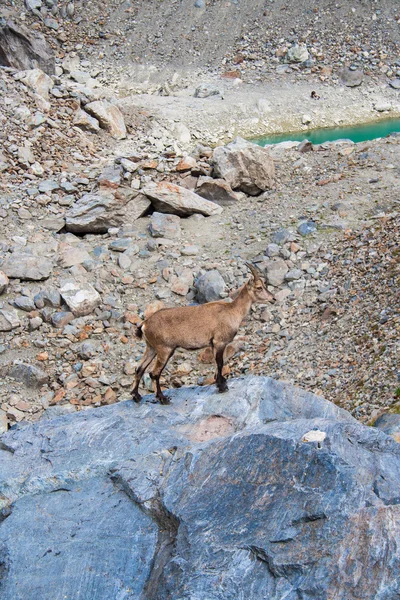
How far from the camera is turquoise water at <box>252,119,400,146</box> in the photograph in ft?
103

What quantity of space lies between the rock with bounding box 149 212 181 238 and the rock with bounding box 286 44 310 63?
80.4ft

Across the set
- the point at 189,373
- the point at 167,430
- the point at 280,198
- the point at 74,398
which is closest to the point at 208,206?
the point at 280,198

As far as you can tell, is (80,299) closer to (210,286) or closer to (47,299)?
(47,299)

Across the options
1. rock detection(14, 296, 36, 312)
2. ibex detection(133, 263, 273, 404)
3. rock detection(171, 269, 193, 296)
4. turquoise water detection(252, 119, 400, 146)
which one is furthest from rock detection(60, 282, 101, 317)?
turquoise water detection(252, 119, 400, 146)

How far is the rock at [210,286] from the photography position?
46.6 feet

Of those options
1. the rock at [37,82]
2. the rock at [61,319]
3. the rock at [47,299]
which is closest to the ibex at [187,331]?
the rock at [61,319]

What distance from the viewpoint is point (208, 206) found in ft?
58.5

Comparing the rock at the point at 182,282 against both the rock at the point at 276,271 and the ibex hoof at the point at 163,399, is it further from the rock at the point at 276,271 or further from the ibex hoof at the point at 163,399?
the ibex hoof at the point at 163,399

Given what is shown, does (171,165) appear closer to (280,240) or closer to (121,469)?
(280,240)

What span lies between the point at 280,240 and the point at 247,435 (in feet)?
31.9

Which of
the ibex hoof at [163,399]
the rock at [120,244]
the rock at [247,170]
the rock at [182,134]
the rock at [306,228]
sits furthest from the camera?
the rock at [182,134]

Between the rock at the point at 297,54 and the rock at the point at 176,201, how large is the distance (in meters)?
23.5

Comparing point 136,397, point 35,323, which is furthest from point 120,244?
point 136,397

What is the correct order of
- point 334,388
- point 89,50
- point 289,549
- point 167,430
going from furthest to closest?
point 89,50 < point 334,388 < point 167,430 < point 289,549
